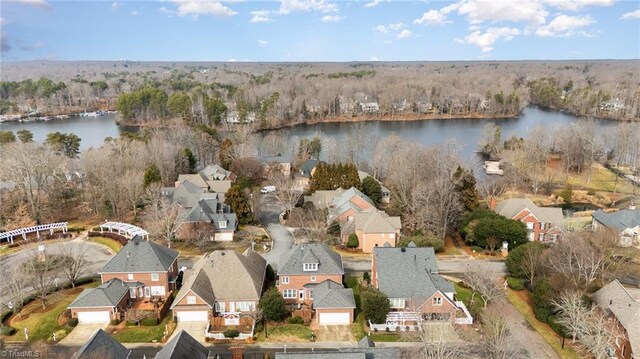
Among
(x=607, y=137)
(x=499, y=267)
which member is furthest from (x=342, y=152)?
(x=607, y=137)

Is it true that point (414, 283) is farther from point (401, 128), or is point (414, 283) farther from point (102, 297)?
point (401, 128)

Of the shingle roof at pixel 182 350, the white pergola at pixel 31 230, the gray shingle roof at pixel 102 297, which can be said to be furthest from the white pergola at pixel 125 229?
the shingle roof at pixel 182 350

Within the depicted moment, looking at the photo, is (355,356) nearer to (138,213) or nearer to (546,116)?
(138,213)

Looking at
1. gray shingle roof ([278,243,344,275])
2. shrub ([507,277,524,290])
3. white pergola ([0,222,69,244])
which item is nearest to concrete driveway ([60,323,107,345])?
gray shingle roof ([278,243,344,275])

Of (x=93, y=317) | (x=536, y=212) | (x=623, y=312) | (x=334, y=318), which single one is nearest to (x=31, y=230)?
(x=93, y=317)

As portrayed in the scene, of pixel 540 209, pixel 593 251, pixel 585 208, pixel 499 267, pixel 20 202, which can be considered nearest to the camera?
pixel 593 251

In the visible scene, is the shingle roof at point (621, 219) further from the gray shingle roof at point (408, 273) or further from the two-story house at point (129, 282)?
the two-story house at point (129, 282)
